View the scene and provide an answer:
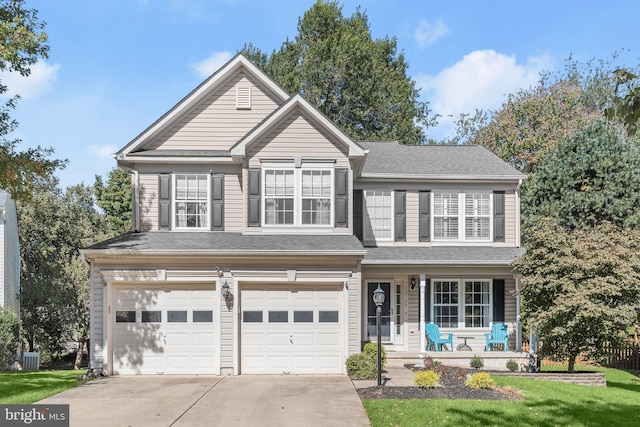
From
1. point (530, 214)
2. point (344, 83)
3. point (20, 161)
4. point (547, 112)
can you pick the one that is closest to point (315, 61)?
point (344, 83)

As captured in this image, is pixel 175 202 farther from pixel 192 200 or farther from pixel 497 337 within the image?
pixel 497 337

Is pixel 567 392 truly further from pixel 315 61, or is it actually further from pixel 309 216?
pixel 315 61

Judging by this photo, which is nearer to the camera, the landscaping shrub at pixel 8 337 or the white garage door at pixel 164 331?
the white garage door at pixel 164 331

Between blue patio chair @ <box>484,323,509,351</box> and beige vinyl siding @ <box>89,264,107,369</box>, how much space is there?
11.9m

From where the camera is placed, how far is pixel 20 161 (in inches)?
656

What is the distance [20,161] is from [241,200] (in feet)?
21.6

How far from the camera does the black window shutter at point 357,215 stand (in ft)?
63.3

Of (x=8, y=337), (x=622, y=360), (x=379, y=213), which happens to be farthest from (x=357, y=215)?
(x=8, y=337)

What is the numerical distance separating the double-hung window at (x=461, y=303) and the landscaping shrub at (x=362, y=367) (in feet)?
16.8

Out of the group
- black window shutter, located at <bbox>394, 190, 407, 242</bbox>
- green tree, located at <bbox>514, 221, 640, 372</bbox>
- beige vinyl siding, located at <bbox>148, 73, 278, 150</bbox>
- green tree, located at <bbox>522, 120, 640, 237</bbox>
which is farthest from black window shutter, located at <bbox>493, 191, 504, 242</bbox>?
beige vinyl siding, located at <bbox>148, 73, 278, 150</bbox>

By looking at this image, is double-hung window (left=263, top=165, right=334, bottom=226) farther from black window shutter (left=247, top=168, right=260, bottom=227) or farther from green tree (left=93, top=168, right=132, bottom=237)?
green tree (left=93, top=168, right=132, bottom=237)

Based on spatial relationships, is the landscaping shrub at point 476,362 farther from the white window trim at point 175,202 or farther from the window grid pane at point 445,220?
the white window trim at point 175,202

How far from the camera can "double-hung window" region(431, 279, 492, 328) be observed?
1911 centimetres

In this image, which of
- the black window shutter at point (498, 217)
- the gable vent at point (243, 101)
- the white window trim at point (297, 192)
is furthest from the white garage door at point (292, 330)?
the black window shutter at point (498, 217)
